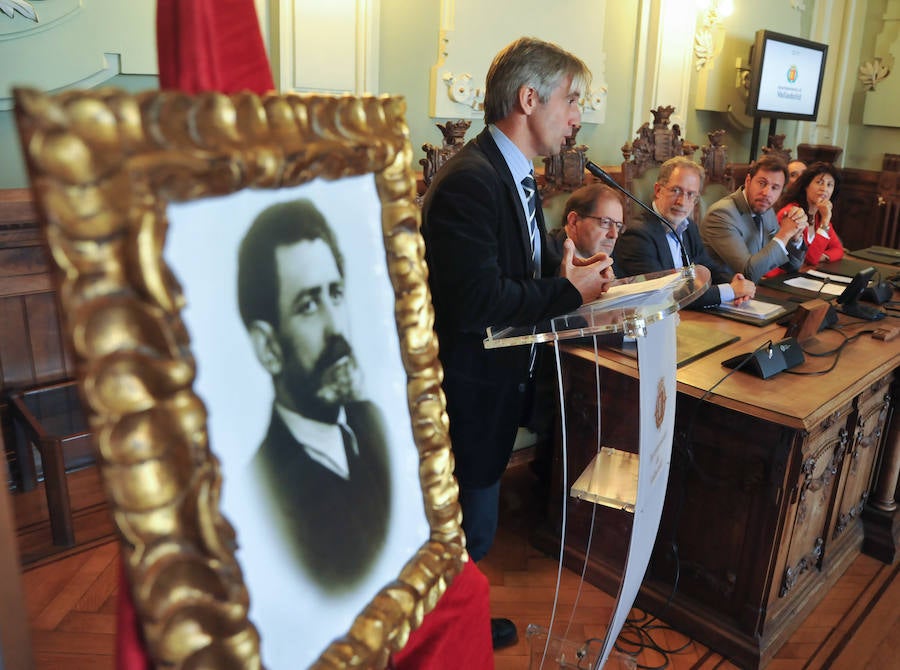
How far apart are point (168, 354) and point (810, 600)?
2.28 metres

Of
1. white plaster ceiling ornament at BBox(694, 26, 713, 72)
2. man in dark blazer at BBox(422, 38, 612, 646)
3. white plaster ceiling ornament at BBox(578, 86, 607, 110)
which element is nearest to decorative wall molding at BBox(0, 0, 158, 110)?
man in dark blazer at BBox(422, 38, 612, 646)

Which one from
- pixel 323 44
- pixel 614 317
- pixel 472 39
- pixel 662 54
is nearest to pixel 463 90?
pixel 472 39

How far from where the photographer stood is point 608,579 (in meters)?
A: 2.22

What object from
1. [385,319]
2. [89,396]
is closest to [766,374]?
[385,319]

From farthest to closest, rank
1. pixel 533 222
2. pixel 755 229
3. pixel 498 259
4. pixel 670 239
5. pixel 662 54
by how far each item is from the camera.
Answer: pixel 662 54 < pixel 755 229 < pixel 670 239 < pixel 533 222 < pixel 498 259

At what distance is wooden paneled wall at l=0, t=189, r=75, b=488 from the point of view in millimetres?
2105

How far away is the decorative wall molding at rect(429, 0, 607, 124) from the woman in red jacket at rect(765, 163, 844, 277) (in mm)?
1438

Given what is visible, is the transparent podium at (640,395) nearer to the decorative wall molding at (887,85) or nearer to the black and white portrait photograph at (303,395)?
the black and white portrait photograph at (303,395)

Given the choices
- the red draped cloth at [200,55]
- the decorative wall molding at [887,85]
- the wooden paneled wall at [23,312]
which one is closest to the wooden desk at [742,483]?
the red draped cloth at [200,55]

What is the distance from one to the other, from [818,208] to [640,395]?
10.1 ft

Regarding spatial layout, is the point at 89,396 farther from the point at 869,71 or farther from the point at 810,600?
the point at 869,71

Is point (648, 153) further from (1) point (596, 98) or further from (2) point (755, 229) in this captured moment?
(1) point (596, 98)

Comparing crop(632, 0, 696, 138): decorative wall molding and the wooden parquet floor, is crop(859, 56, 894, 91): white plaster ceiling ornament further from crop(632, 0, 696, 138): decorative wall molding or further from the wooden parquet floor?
the wooden parquet floor

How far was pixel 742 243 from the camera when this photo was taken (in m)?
3.20
